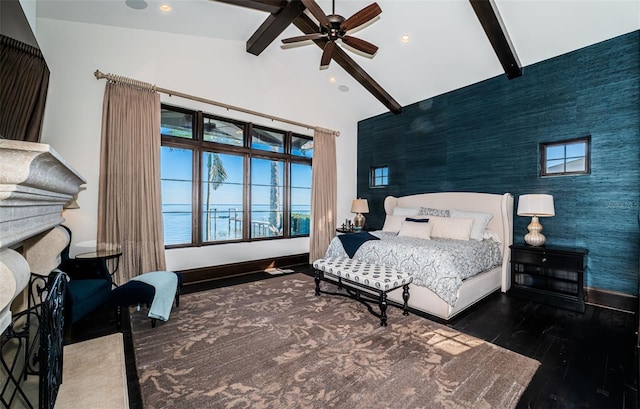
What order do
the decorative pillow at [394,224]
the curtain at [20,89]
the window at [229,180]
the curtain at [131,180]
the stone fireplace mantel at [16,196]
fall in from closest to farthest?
1. the stone fireplace mantel at [16,196]
2. the curtain at [20,89]
3. the curtain at [131,180]
4. the window at [229,180]
5. the decorative pillow at [394,224]

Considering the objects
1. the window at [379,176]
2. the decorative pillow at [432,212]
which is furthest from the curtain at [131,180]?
the window at [379,176]

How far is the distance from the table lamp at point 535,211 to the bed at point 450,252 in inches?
13.2

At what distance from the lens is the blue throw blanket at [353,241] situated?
12.4 feet

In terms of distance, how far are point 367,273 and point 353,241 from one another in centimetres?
95

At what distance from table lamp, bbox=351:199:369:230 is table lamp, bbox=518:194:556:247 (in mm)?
2713

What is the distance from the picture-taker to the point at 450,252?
9.96 ft

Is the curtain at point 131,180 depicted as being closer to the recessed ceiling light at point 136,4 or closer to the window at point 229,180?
the window at point 229,180

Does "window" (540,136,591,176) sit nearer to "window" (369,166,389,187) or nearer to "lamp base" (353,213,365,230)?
"window" (369,166,389,187)

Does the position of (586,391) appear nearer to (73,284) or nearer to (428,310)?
(428,310)

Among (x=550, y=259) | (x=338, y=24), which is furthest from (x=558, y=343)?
(x=338, y=24)

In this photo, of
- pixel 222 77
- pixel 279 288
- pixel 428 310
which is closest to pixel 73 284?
pixel 279 288

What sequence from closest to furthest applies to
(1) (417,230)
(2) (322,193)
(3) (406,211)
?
(1) (417,230)
(3) (406,211)
(2) (322,193)

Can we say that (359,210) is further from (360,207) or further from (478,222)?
(478,222)

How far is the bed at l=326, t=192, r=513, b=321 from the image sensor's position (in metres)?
2.89
